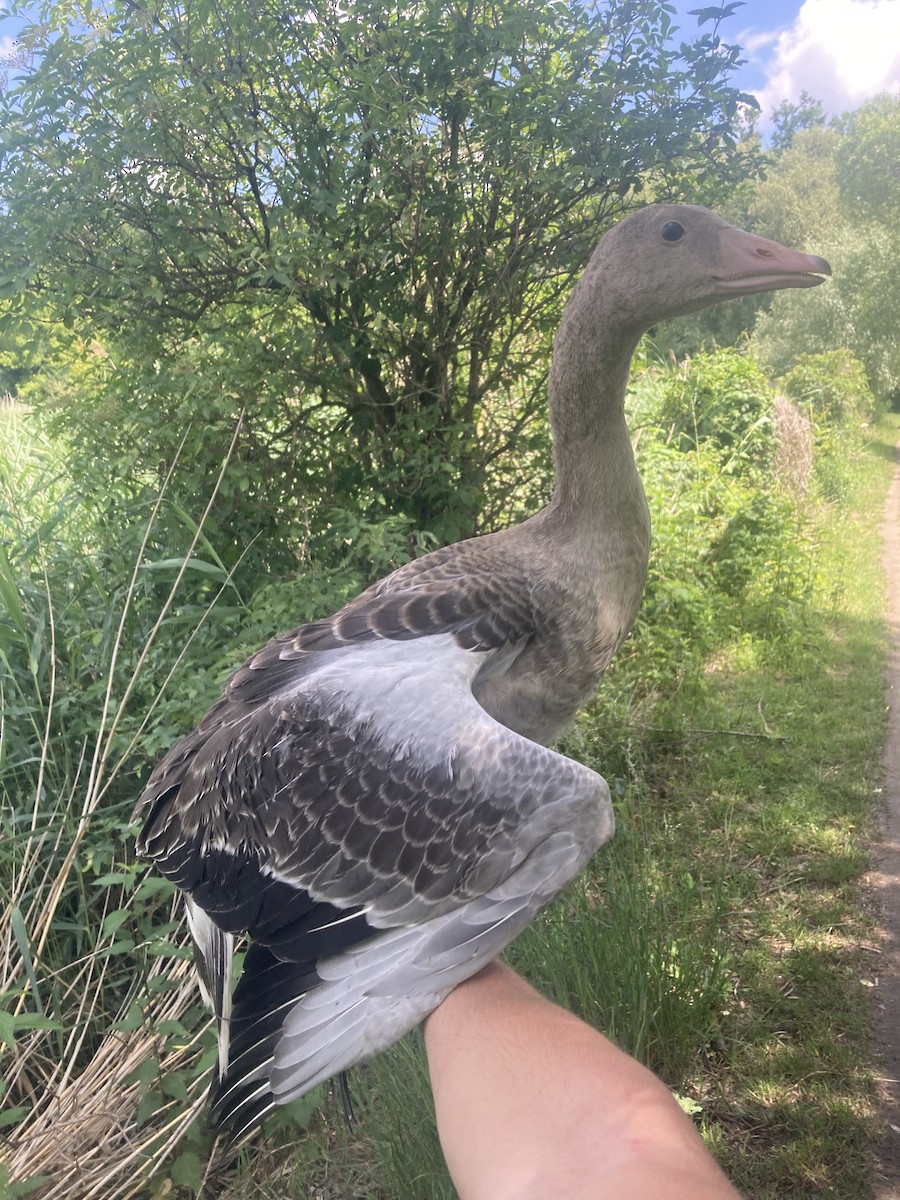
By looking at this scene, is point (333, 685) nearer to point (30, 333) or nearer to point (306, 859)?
point (306, 859)

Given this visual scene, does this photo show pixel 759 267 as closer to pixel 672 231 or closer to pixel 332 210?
pixel 672 231

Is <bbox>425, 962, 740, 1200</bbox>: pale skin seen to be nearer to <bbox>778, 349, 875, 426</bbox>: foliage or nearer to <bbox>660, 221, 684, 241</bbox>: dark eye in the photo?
<bbox>660, 221, 684, 241</bbox>: dark eye

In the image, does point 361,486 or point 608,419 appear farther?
point 361,486

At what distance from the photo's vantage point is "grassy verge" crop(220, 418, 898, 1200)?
2848mm

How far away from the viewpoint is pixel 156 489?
4.56 m

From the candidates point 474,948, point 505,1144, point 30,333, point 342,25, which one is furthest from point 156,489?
point 505,1144

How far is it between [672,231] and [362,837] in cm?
201

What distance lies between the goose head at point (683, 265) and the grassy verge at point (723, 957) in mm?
2211

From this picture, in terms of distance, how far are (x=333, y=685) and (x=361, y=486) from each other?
2.97m

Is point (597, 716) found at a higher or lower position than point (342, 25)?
lower

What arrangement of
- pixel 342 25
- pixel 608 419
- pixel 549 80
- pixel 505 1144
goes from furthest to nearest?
pixel 549 80, pixel 342 25, pixel 608 419, pixel 505 1144

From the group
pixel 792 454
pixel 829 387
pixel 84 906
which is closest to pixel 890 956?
pixel 84 906

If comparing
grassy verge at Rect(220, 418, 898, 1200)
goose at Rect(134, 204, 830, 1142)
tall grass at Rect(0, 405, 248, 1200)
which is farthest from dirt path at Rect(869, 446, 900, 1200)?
tall grass at Rect(0, 405, 248, 1200)

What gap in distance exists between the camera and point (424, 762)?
1.97 m
